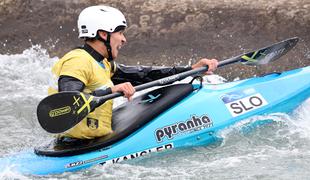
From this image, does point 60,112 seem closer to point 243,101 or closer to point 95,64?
point 95,64

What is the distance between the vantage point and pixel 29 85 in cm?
850

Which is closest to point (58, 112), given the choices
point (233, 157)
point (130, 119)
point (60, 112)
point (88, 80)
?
point (60, 112)

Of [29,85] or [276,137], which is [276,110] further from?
[29,85]

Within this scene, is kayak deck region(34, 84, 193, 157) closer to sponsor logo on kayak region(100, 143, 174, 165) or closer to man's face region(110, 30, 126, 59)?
sponsor logo on kayak region(100, 143, 174, 165)

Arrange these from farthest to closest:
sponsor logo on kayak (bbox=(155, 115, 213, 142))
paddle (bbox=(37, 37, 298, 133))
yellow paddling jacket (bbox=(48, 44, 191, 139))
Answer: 1. sponsor logo on kayak (bbox=(155, 115, 213, 142))
2. yellow paddling jacket (bbox=(48, 44, 191, 139))
3. paddle (bbox=(37, 37, 298, 133))

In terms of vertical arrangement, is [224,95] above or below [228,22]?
below

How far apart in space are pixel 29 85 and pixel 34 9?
1.97 m

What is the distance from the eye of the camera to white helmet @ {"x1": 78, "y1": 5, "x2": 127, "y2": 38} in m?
5.48

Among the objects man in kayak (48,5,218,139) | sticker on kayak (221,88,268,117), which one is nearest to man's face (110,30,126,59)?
man in kayak (48,5,218,139)

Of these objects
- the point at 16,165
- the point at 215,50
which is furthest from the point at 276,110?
the point at 215,50

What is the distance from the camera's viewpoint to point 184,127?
570cm

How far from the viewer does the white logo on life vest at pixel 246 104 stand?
5.82 m

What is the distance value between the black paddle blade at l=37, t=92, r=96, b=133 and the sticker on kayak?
A: 1.29m

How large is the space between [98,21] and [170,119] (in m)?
1.02
